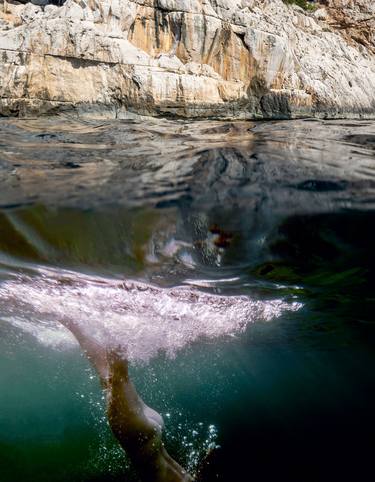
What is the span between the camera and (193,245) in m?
4.75

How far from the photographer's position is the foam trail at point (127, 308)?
6.29m

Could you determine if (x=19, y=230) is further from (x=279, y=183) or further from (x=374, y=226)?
(x=374, y=226)

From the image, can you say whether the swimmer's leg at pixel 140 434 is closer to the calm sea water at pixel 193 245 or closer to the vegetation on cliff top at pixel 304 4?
the calm sea water at pixel 193 245

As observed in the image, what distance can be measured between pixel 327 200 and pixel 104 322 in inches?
234

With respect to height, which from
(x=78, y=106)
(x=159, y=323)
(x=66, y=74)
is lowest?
(x=159, y=323)

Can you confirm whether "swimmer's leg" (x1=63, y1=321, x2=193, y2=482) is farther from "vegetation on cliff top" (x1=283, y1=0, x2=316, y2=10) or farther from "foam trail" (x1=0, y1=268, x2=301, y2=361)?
"vegetation on cliff top" (x1=283, y1=0, x2=316, y2=10)

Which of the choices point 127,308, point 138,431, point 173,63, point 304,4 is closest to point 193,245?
point 138,431

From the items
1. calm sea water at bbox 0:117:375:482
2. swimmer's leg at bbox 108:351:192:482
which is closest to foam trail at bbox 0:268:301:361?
calm sea water at bbox 0:117:375:482

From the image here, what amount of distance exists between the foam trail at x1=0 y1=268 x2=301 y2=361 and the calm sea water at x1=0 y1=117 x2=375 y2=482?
0.06m

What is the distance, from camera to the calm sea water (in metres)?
4.61

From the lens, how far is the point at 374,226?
15.5 ft

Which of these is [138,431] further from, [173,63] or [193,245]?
[173,63]

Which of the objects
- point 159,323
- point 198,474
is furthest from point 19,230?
point 198,474

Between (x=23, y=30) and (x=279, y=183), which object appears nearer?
(x=279, y=183)
